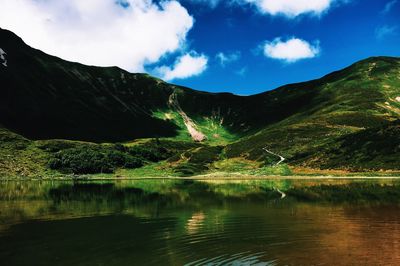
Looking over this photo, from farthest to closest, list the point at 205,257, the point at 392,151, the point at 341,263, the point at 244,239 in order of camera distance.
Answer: the point at 392,151, the point at 244,239, the point at 205,257, the point at 341,263

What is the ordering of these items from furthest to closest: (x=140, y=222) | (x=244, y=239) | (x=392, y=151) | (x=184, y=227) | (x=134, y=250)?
(x=392, y=151), (x=140, y=222), (x=184, y=227), (x=244, y=239), (x=134, y=250)

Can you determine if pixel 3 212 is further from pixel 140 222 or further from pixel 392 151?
pixel 392 151

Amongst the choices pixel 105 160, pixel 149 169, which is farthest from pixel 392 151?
pixel 105 160

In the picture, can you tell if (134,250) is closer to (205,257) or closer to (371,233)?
(205,257)

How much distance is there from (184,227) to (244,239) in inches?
296

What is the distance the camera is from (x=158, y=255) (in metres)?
25.0

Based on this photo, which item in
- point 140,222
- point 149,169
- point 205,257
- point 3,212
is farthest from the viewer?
point 149,169

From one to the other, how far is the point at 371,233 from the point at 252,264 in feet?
44.1

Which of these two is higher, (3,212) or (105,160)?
(105,160)

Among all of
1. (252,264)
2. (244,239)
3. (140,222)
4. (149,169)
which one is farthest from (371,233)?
(149,169)

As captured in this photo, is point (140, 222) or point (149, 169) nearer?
point (140, 222)

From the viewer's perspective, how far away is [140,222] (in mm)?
40156

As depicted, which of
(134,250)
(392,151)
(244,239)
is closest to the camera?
(134,250)

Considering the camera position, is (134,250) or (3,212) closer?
(134,250)
